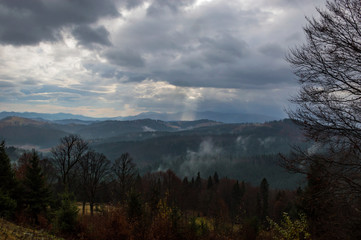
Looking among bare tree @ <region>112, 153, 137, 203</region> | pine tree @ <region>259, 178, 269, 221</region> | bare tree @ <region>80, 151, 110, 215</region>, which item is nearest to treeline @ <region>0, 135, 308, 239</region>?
bare tree @ <region>80, 151, 110, 215</region>

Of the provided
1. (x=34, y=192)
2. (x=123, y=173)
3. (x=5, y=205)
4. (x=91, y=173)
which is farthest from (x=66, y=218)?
(x=123, y=173)

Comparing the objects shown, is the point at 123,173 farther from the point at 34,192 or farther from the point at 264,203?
the point at 264,203

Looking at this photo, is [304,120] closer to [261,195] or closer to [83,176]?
[83,176]

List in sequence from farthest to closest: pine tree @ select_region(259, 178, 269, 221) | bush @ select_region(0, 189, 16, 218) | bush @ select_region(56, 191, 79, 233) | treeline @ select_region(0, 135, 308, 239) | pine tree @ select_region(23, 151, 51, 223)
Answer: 1. pine tree @ select_region(259, 178, 269, 221)
2. pine tree @ select_region(23, 151, 51, 223)
3. bush @ select_region(0, 189, 16, 218)
4. bush @ select_region(56, 191, 79, 233)
5. treeline @ select_region(0, 135, 308, 239)

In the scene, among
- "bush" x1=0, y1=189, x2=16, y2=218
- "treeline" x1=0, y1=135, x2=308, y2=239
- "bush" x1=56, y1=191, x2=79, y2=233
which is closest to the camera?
"treeline" x1=0, y1=135, x2=308, y2=239

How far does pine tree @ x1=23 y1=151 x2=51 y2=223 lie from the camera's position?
18375 millimetres

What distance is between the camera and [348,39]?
21.9 ft

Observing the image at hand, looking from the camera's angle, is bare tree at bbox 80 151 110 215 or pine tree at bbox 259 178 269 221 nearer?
bare tree at bbox 80 151 110 215

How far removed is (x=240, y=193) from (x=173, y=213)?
62.2 metres

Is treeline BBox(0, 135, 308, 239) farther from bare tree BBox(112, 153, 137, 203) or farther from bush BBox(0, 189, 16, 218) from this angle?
bare tree BBox(112, 153, 137, 203)


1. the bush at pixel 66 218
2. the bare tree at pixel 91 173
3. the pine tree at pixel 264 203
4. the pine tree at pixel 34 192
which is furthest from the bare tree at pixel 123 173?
the pine tree at pixel 264 203

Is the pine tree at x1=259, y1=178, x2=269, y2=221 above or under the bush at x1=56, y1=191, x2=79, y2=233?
under

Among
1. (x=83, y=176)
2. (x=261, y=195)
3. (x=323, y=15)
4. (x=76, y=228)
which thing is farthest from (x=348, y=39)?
(x=261, y=195)

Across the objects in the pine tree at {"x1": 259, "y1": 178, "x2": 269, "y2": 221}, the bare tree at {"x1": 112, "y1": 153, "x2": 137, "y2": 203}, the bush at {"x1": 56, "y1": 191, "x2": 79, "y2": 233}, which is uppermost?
the bush at {"x1": 56, "y1": 191, "x2": 79, "y2": 233}
